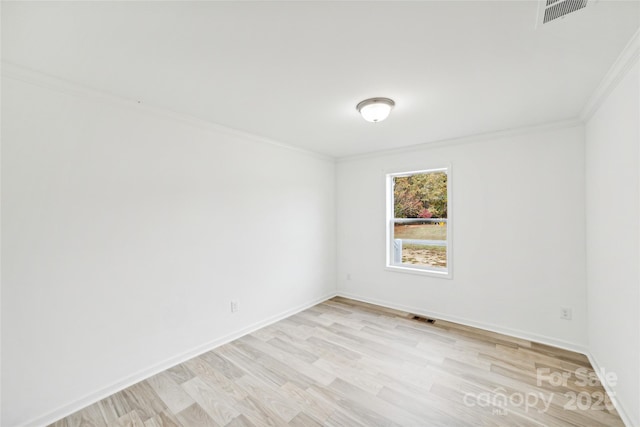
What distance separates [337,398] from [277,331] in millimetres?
1345

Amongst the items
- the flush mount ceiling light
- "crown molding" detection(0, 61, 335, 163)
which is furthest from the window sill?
"crown molding" detection(0, 61, 335, 163)

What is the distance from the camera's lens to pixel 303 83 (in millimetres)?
2033

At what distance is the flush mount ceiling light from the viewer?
2.30m

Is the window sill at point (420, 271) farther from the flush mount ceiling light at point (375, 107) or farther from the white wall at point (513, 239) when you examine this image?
the flush mount ceiling light at point (375, 107)

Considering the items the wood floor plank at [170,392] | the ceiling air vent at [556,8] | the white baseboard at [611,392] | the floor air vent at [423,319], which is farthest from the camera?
the floor air vent at [423,319]

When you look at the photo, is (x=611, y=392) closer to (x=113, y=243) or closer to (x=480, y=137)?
(x=480, y=137)

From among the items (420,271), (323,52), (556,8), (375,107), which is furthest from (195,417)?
(556,8)

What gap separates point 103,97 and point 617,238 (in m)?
4.04

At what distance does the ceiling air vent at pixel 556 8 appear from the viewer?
1.25 m

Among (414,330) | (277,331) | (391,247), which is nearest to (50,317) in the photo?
(277,331)

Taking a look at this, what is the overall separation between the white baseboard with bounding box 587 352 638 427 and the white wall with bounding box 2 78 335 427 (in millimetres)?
3239

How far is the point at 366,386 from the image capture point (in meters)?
2.25

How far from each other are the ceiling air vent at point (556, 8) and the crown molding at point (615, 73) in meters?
0.52

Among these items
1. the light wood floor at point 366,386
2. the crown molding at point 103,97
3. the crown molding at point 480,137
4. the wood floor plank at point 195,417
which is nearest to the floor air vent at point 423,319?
the light wood floor at point 366,386
